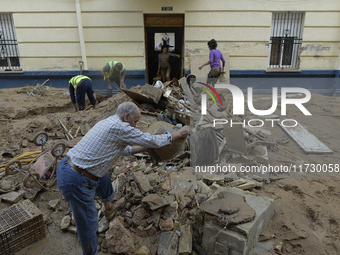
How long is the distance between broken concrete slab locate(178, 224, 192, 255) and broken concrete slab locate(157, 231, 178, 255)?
0.21ft

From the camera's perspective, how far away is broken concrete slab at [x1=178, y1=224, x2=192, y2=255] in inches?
114

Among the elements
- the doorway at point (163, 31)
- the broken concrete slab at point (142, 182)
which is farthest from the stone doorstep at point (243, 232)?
the doorway at point (163, 31)

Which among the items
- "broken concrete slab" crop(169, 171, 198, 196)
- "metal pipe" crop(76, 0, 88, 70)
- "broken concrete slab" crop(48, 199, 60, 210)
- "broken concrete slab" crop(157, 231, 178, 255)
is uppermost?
"metal pipe" crop(76, 0, 88, 70)

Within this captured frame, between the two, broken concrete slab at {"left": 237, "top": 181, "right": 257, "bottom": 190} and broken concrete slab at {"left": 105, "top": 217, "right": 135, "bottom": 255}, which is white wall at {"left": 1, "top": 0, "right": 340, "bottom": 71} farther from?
broken concrete slab at {"left": 105, "top": 217, "right": 135, "bottom": 255}

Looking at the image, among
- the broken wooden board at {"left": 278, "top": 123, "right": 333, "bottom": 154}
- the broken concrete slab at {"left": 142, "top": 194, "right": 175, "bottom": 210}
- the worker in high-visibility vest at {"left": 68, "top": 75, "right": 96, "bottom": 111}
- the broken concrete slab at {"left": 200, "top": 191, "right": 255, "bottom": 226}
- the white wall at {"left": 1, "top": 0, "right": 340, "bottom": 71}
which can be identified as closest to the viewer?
the broken concrete slab at {"left": 200, "top": 191, "right": 255, "bottom": 226}

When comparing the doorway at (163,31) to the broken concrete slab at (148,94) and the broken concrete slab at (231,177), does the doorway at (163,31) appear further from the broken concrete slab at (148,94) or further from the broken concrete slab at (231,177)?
the broken concrete slab at (231,177)

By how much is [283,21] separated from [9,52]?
11.3 metres

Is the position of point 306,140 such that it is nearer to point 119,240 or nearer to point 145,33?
point 119,240

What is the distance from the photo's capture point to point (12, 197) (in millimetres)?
3662

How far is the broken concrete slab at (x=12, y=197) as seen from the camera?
362cm

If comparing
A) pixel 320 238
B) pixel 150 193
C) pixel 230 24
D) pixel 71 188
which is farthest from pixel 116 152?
pixel 230 24

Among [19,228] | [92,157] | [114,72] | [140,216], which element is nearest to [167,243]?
[140,216]

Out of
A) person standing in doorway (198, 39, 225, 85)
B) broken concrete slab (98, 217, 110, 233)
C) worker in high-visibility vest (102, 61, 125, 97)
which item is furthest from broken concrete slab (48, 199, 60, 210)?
person standing in doorway (198, 39, 225, 85)

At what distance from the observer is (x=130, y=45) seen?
31.2 ft
